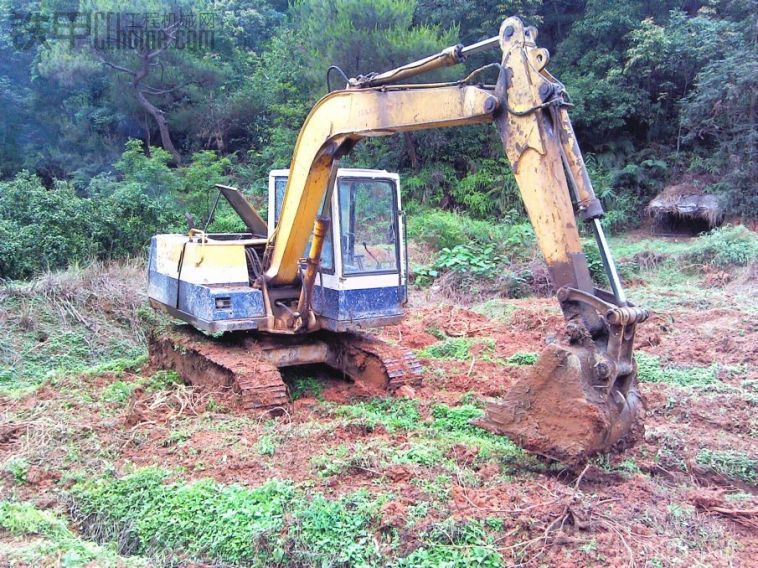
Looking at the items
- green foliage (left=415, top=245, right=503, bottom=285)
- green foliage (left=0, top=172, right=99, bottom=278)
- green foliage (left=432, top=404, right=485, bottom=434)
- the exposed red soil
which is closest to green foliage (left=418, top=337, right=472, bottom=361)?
the exposed red soil

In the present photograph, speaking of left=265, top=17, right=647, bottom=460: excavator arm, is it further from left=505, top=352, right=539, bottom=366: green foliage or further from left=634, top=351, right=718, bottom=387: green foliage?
left=505, top=352, right=539, bottom=366: green foliage

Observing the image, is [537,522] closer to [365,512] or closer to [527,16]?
[365,512]

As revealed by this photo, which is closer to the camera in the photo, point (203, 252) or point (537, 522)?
point (537, 522)

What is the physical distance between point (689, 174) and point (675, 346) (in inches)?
508

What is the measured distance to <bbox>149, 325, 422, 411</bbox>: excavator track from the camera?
241 inches

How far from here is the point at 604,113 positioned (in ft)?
66.6

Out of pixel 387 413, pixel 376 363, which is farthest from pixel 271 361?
pixel 387 413

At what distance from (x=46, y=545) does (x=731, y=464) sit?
4613 mm

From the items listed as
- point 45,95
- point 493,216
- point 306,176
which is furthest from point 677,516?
point 45,95

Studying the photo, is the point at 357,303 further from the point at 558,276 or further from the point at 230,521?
the point at 230,521

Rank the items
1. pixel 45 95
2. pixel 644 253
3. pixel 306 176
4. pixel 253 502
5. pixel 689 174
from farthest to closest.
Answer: pixel 45 95 → pixel 689 174 → pixel 644 253 → pixel 306 176 → pixel 253 502

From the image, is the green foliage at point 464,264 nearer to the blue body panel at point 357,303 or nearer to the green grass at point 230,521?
the blue body panel at point 357,303

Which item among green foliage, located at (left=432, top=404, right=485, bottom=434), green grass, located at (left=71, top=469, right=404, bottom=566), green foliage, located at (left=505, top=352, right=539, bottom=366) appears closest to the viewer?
green grass, located at (left=71, top=469, right=404, bottom=566)

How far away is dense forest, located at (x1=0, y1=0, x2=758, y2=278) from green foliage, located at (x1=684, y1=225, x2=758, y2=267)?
9.91 feet
